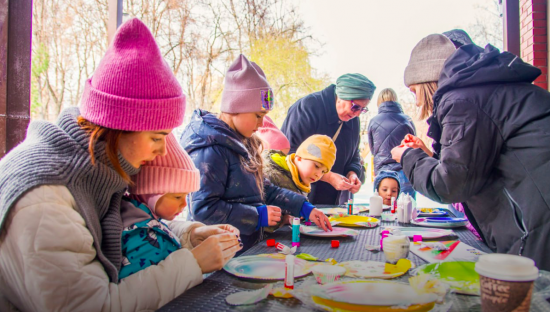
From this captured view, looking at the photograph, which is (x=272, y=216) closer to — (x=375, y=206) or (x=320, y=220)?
(x=320, y=220)

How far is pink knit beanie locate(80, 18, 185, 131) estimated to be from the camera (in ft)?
3.16

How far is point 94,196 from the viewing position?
95 cm

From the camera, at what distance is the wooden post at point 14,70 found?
6.51 feet

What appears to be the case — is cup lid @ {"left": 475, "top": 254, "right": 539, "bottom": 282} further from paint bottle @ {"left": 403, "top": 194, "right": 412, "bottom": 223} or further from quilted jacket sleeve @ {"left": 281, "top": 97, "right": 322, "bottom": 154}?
quilted jacket sleeve @ {"left": 281, "top": 97, "right": 322, "bottom": 154}

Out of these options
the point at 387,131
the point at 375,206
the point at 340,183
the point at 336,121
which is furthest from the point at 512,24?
the point at 375,206

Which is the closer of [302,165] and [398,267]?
[398,267]

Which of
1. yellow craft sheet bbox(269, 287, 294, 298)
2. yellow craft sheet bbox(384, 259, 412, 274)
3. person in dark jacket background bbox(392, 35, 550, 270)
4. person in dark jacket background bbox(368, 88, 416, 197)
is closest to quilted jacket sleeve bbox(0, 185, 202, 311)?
yellow craft sheet bbox(269, 287, 294, 298)

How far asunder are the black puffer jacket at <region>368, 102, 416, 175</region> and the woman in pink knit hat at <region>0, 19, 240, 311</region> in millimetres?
2585

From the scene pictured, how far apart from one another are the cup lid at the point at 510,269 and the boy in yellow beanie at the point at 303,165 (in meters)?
1.63

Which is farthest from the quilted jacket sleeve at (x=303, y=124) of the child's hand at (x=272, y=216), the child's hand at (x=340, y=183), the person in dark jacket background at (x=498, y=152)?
the person in dark jacket background at (x=498, y=152)

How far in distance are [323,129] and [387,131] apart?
0.77m

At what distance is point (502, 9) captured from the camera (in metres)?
4.50

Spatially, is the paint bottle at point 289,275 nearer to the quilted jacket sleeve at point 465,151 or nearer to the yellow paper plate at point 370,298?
the yellow paper plate at point 370,298

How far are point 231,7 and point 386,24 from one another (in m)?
2.51
